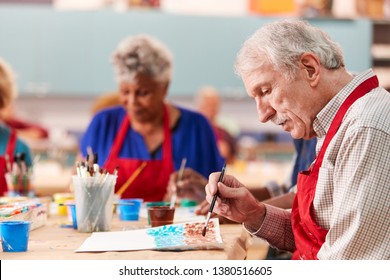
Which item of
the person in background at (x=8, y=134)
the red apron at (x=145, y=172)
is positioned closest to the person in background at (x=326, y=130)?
the red apron at (x=145, y=172)

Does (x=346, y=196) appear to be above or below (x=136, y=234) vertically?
above

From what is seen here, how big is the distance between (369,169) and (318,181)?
201 millimetres

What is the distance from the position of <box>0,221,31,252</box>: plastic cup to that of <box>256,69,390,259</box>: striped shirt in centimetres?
79

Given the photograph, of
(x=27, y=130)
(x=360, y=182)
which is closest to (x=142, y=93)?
(x=360, y=182)

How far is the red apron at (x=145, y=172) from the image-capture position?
132 inches

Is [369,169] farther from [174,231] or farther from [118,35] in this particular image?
[118,35]

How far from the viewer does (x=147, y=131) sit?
3545 mm

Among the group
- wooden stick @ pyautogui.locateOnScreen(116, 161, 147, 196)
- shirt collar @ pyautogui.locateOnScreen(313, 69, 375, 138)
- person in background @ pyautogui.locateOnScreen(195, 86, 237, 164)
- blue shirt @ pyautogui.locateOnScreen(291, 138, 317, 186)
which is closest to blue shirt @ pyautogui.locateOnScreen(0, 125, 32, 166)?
wooden stick @ pyautogui.locateOnScreen(116, 161, 147, 196)

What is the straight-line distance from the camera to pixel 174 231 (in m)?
2.17

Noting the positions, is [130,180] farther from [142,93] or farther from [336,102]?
[336,102]

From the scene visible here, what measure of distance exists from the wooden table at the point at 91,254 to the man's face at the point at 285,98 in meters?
0.39

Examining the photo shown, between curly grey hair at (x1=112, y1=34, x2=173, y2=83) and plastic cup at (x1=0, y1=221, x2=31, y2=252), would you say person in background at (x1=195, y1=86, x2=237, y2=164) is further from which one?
plastic cup at (x1=0, y1=221, x2=31, y2=252)

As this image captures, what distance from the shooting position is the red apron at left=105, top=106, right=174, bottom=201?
11.0 ft

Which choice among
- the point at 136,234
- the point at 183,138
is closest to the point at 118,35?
the point at 183,138
